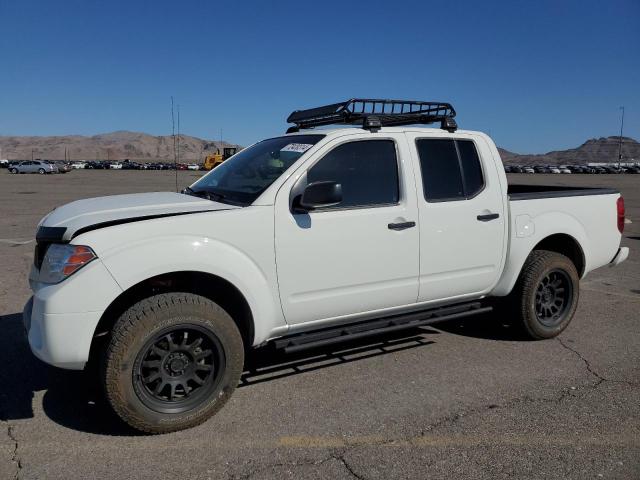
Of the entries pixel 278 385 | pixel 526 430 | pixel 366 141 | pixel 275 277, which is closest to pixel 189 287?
pixel 275 277

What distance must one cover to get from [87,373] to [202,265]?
5.52 feet

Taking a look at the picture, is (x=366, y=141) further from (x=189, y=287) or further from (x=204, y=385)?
(x=204, y=385)

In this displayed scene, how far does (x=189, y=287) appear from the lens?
12.3ft

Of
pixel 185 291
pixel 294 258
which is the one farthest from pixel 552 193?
pixel 185 291

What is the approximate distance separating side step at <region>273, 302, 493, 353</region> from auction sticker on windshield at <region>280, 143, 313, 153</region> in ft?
4.33

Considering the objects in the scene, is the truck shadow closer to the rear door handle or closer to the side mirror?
the rear door handle

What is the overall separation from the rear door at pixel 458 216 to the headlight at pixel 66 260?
2385mm

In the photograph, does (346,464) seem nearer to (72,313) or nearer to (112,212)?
(72,313)

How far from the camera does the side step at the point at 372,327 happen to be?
153 inches

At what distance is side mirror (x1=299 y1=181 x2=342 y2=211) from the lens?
3668 millimetres

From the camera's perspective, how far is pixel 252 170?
432cm

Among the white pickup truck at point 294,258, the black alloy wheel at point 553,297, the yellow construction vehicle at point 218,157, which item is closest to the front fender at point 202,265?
the white pickup truck at point 294,258

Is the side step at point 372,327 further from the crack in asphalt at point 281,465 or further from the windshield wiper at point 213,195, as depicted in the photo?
the windshield wiper at point 213,195

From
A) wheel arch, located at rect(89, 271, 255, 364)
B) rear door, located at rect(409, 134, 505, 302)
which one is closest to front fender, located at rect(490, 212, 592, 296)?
rear door, located at rect(409, 134, 505, 302)
